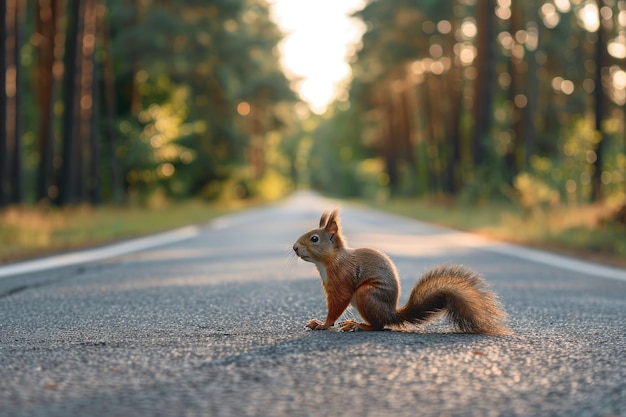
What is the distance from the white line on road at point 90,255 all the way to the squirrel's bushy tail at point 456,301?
710cm

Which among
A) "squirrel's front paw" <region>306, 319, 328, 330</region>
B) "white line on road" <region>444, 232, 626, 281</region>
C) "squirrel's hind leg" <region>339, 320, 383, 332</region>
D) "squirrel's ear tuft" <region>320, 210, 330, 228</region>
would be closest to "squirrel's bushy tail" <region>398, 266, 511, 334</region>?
"squirrel's hind leg" <region>339, 320, 383, 332</region>

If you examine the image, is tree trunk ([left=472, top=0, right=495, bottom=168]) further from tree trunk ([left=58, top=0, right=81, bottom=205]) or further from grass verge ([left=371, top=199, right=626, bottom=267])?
tree trunk ([left=58, top=0, right=81, bottom=205])

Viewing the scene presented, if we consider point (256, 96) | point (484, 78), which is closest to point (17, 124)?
point (484, 78)

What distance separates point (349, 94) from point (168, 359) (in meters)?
64.1

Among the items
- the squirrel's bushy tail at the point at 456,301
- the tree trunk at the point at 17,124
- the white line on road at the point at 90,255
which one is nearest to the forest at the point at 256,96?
the tree trunk at the point at 17,124

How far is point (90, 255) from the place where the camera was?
14836 millimetres

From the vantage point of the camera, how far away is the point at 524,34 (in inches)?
2042

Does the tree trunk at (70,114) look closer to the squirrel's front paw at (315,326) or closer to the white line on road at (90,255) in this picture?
the white line on road at (90,255)

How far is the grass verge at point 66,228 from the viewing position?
53.1 feet

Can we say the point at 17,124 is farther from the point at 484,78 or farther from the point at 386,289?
the point at 386,289

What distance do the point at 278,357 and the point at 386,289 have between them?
1078mm

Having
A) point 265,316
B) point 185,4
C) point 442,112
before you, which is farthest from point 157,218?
point 442,112

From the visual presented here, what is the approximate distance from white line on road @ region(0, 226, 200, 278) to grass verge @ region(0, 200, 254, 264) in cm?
54

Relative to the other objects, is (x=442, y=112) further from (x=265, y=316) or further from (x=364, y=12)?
(x=265, y=316)
